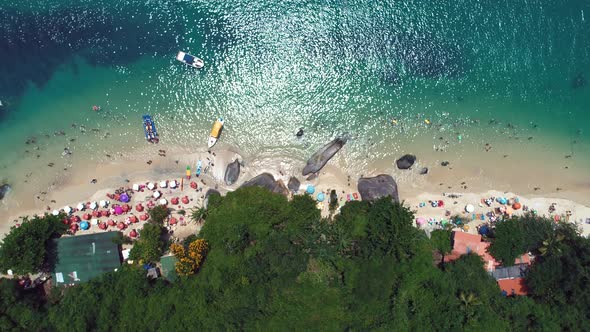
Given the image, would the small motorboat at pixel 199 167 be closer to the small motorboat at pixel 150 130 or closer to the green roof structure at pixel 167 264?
the small motorboat at pixel 150 130

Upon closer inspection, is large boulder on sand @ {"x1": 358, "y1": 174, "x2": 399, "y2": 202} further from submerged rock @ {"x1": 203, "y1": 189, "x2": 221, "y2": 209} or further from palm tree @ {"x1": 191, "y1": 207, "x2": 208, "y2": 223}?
palm tree @ {"x1": 191, "y1": 207, "x2": 208, "y2": 223}

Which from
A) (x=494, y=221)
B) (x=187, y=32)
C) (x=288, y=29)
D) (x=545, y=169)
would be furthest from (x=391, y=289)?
(x=187, y=32)

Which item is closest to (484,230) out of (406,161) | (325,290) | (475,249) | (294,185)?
(475,249)

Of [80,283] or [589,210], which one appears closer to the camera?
[80,283]

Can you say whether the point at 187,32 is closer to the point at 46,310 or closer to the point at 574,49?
the point at 46,310

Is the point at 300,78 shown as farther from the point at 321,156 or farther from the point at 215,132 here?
the point at 215,132

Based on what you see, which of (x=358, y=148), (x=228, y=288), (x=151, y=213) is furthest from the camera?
(x=358, y=148)

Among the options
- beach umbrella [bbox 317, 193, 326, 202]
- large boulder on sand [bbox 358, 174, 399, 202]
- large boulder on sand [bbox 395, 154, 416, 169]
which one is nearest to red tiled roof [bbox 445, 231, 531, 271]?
large boulder on sand [bbox 358, 174, 399, 202]
